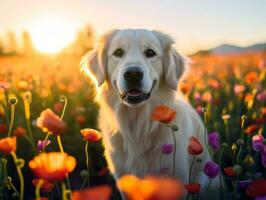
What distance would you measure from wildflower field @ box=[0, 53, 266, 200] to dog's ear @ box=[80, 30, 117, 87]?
0.37 meters

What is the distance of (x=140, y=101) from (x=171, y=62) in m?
0.67

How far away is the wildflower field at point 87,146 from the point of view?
48.1 inches

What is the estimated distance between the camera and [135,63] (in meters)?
3.33

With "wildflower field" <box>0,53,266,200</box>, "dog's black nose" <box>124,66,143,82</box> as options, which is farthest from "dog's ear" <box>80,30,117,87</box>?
"dog's black nose" <box>124,66,143,82</box>

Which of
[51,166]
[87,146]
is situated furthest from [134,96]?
[51,166]

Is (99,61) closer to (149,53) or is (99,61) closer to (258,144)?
(149,53)

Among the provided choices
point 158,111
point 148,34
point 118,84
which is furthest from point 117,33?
point 158,111

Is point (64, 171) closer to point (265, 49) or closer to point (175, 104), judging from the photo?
point (175, 104)

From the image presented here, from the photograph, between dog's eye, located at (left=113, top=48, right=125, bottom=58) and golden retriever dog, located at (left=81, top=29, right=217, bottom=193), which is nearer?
golden retriever dog, located at (left=81, top=29, right=217, bottom=193)

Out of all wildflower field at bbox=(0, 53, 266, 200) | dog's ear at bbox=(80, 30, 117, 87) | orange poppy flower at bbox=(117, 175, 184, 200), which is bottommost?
wildflower field at bbox=(0, 53, 266, 200)

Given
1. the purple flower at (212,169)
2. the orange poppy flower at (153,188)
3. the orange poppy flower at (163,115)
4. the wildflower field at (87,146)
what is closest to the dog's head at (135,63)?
the wildflower field at (87,146)

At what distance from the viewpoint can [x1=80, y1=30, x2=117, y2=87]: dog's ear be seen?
3869 millimetres

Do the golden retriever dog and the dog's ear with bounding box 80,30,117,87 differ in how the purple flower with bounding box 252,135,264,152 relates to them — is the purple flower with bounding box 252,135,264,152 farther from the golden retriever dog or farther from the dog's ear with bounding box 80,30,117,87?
the dog's ear with bounding box 80,30,117,87

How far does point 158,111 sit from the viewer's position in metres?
2.12
